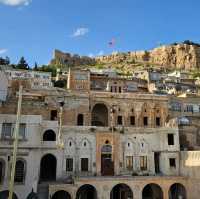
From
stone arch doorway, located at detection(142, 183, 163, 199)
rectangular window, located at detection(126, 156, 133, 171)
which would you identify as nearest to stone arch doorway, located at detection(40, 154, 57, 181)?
rectangular window, located at detection(126, 156, 133, 171)

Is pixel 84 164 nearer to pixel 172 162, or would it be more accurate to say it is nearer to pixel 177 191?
pixel 172 162

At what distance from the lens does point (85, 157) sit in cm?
4050

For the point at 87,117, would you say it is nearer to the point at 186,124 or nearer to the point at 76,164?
the point at 76,164

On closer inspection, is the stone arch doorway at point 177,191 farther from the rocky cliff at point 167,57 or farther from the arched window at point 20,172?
the rocky cliff at point 167,57

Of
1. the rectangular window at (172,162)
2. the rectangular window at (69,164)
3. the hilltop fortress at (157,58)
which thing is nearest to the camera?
the rectangular window at (69,164)

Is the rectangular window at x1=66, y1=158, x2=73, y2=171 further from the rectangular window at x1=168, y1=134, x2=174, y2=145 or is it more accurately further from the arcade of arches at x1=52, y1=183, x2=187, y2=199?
the rectangular window at x1=168, y1=134, x2=174, y2=145

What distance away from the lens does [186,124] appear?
5097 cm

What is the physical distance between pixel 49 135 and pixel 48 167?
4.38 m

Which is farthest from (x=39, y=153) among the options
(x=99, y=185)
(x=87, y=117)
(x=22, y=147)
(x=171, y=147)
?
(x=171, y=147)

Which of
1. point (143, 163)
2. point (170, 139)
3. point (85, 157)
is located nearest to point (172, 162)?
point (170, 139)

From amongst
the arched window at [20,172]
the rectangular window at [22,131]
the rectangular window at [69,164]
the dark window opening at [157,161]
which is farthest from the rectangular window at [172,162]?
the rectangular window at [22,131]

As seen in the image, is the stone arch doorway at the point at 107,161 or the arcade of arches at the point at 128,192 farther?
the stone arch doorway at the point at 107,161

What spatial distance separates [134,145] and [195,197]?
35.0 feet

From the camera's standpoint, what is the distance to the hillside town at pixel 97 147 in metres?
35.1
